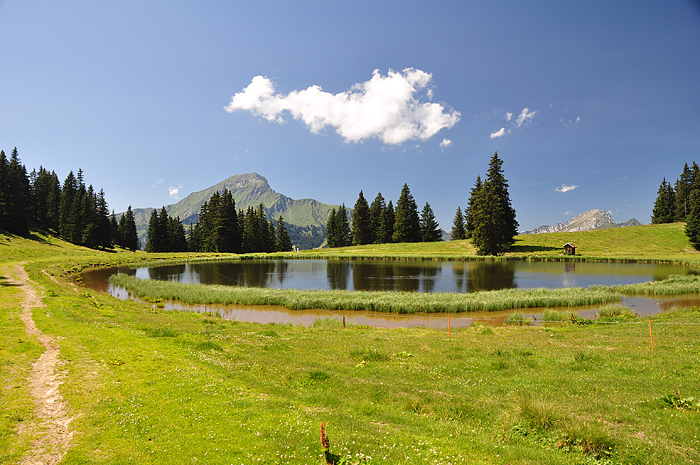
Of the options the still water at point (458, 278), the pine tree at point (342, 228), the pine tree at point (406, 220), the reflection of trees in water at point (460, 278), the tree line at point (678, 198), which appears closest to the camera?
the reflection of trees in water at point (460, 278)

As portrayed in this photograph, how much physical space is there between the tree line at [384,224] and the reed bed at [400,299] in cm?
7828

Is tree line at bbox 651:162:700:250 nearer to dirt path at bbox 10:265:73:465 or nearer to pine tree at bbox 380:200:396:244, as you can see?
pine tree at bbox 380:200:396:244

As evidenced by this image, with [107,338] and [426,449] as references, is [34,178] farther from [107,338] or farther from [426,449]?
[426,449]

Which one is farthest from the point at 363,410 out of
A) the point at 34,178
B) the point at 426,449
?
the point at 34,178

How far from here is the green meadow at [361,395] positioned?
6.27 m

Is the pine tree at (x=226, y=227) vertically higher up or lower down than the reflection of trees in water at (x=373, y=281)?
higher up

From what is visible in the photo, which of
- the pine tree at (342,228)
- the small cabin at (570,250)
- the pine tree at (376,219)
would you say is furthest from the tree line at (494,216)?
the pine tree at (342,228)

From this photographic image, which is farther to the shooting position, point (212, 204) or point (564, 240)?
point (212, 204)

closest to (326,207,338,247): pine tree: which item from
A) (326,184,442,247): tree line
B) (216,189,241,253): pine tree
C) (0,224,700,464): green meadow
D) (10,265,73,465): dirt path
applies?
(326,184,442,247): tree line

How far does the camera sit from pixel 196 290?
40.2 metres

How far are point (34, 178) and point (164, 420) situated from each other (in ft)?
506

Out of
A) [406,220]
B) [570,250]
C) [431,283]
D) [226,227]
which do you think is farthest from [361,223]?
[431,283]

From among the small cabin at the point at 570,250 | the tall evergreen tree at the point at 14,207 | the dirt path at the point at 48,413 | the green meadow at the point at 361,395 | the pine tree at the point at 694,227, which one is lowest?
the green meadow at the point at 361,395

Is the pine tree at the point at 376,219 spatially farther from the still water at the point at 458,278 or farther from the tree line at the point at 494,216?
the still water at the point at 458,278
